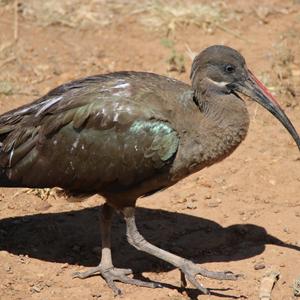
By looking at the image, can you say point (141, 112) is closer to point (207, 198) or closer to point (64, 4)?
point (207, 198)

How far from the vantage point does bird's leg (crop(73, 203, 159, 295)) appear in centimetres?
758

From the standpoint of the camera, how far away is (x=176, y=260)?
7316 millimetres

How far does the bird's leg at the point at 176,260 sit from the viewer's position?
721 centimetres

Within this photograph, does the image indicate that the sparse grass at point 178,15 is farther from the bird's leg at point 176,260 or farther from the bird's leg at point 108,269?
the bird's leg at point 176,260

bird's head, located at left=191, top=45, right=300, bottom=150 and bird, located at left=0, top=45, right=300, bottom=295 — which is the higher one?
bird's head, located at left=191, top=45, right=300, bottom=150

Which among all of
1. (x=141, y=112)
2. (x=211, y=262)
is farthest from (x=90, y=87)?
(x=211, y=262)

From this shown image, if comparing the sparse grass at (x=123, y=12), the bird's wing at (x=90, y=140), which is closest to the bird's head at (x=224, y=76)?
the bird's wing at (x=90, y=140)

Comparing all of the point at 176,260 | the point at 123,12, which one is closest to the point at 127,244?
the point at 176,260

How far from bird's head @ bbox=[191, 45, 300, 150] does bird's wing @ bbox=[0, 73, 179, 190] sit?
488 millimetres

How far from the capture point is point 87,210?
8.83 meters

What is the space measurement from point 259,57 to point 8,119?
491cm

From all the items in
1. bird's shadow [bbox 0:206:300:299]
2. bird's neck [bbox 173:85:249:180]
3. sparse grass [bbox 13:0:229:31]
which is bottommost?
bird's shadow [bbox 0:206:300:299]

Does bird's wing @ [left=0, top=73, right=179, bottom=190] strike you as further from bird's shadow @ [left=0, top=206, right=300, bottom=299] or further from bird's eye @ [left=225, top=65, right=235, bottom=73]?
bird's shadow @ [left=0, top=206, right=300, bottom=299]

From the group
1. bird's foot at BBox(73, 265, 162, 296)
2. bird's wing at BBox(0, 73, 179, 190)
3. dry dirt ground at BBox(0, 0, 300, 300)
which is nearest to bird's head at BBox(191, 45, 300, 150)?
bird's wing at BBox(0, 73, 179, 190)
